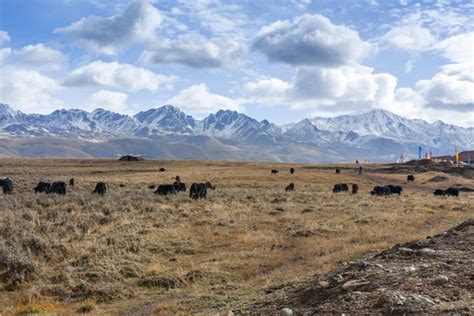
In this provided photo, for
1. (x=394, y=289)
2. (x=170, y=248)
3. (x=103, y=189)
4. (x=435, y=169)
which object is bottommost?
(x=170, y=248)

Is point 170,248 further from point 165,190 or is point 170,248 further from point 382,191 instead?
point 382,191

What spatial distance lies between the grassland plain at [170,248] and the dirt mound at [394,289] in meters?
1.89

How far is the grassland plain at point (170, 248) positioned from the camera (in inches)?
586

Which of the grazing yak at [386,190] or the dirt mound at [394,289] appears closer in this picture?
the dirt mound at [394,289]

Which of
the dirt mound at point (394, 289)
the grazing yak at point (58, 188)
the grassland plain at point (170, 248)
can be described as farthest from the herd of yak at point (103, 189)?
the dirt mound at point (394, 289)

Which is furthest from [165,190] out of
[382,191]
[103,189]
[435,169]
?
[435,169]

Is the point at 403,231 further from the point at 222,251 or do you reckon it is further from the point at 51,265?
the point at 51,265

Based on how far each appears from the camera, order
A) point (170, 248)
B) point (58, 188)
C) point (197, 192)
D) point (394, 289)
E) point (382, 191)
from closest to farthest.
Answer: point (394, 289), point (170, 248), point (197, 192), point (58, 188), point (382, 191)

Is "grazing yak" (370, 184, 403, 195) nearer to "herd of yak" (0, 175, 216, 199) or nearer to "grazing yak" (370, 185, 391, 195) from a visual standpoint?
"grazing yak" (370, 185, 391, 195)

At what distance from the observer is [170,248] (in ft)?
70.8

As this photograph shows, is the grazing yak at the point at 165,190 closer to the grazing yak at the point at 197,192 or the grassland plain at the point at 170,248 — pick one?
the grazing yak at the point at 197,192

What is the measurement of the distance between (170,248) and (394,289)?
1368cm

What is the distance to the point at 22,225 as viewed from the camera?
2286cm

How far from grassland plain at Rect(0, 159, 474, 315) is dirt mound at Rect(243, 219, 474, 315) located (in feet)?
6.20
